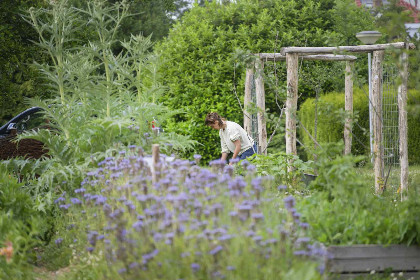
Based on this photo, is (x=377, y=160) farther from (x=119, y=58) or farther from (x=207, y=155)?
(x=207, y=155)

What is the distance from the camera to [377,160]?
26.4 ft

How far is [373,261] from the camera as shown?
14.6 ft

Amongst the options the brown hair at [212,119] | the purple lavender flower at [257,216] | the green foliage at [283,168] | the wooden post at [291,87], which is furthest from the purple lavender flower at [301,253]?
the brown hair at [212,119]

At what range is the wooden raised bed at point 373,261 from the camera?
14.4 ft

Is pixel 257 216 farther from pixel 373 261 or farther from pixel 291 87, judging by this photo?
pixel 291 87

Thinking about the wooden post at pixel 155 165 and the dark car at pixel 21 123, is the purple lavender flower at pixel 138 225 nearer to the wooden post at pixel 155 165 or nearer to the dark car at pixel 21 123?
the wooden post at pixel 155 165

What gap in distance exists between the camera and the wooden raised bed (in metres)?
4.39

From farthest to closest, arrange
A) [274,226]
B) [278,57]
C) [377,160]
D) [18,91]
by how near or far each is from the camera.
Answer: [18,91], [278,57], [377,160], [274,226]

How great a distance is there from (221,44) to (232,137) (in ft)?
13.6

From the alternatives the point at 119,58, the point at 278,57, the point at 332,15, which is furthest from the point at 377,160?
the point at 332,15

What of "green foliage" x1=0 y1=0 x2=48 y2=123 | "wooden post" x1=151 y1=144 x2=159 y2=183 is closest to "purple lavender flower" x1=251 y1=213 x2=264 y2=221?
"wooden post" x1=151 y1=144 x2=159 y2=183

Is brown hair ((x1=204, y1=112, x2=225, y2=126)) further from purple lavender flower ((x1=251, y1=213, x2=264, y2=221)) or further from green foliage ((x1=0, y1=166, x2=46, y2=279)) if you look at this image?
purple lavender flower ((x1=251, y1=213, x2=264, y2=221))

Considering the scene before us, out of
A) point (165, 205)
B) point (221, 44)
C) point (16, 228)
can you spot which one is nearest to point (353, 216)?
point (165, 205)

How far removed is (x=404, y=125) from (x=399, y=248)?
11.6 feet
